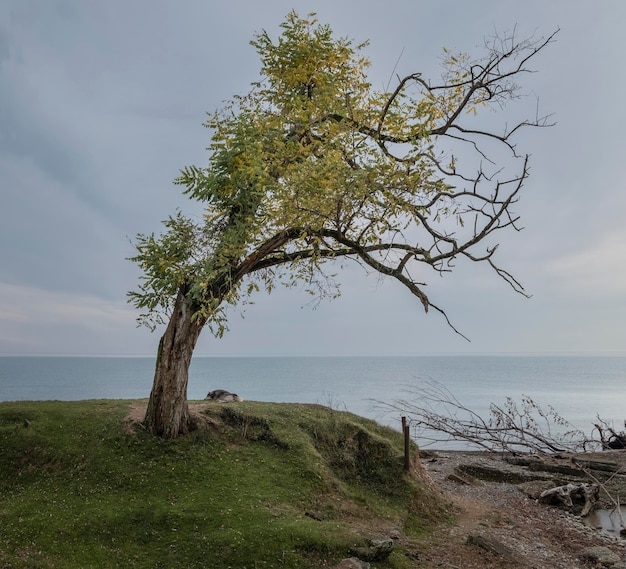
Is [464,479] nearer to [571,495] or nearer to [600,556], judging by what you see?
[571,495]

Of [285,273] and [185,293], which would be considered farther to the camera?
[285,273]

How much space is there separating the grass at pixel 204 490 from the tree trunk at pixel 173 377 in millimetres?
441

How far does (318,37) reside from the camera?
15.5 meters

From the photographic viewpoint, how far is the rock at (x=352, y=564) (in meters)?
9.84

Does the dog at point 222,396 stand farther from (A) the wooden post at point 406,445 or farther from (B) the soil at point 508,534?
(B) the soil at point 508,534

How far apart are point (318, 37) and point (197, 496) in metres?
12.8

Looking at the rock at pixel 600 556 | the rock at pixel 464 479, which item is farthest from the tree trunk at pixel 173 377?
the rock at pixel 464 479

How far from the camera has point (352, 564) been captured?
9898mm

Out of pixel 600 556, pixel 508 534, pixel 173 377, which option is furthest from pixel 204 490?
pixel 600 556

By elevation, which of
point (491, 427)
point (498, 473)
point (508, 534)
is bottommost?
Answer: point (508, 534)

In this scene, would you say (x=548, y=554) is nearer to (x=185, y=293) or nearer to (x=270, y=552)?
(x=270, y=552)

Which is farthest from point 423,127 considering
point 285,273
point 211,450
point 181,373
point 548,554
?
point 548,554

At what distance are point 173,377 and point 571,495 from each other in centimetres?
1393

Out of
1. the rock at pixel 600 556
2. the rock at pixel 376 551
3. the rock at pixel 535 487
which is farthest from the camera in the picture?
the rock at pixel 535 487
